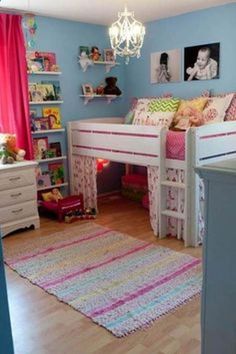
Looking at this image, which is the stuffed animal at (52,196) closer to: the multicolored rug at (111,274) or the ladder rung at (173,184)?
the multicolored rug at (111,274)

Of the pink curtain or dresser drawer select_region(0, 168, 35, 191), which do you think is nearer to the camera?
dresser drawer select_region(0, 168, 35, 191)

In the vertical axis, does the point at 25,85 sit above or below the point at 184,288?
above

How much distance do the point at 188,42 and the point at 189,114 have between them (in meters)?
0.98

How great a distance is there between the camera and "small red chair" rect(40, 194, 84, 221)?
371 centimetres

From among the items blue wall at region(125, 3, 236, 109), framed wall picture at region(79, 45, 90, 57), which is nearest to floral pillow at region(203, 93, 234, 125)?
Result: blue wall at region(125, 3, 236, 109)

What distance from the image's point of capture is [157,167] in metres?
3.11

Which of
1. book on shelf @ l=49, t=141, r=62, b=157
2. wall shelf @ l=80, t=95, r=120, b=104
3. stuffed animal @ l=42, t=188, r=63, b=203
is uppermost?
wall shelf @ l=80, t=95, r=120, b=104

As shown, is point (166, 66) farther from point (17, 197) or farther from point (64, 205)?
point (17, 197)

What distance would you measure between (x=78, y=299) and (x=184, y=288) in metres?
0.69

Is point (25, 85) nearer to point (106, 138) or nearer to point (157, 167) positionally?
point (106, 138)

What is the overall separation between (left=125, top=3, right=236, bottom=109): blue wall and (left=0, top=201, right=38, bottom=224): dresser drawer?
2080 millimetres

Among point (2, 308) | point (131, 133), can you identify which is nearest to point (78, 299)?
point (2, 308)

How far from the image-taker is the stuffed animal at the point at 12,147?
3424 mm

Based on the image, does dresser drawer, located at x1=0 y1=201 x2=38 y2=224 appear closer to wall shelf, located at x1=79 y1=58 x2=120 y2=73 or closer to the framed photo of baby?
wall shelf, located at x1=79 y1=58 x2=120 y2=73
